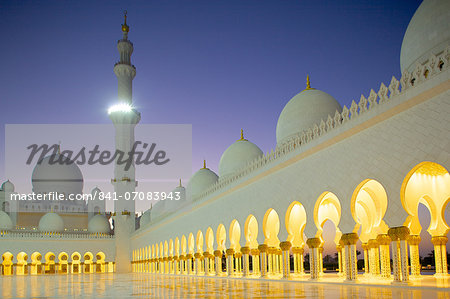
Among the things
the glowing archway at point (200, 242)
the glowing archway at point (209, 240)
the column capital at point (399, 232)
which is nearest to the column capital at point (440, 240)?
the column capital at point (399, 232)

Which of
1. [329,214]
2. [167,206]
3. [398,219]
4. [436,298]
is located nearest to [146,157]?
[167,206]

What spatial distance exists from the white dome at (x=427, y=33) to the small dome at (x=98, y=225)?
22821 mm

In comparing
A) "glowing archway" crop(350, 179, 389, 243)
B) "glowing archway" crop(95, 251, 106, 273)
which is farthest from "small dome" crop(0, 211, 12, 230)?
"glowing archway" crop(350, 179, 389, 243)

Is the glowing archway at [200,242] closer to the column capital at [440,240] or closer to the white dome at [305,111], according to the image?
the white dome at [305,111]

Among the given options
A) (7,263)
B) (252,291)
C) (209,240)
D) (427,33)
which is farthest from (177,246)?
(427,33)

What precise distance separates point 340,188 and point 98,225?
21821mm

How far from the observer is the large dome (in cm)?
2792

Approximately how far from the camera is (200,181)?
62.5 ft

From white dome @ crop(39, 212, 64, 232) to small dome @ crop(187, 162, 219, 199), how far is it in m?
10.7

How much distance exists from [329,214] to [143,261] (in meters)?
14.8

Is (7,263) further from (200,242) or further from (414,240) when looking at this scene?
(414,240)

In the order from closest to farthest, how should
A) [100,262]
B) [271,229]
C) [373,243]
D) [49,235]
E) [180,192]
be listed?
[373,243], [271,229], [180,192], [49,235], [100,262]

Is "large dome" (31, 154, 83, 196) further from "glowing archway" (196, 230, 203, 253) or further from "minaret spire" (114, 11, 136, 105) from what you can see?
"glowing archway" (196, 230, 203, 253)

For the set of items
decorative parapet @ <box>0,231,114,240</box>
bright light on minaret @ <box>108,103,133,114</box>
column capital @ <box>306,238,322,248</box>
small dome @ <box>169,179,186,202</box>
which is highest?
bright light on minaret @ <box>108,103,133,114</box>
